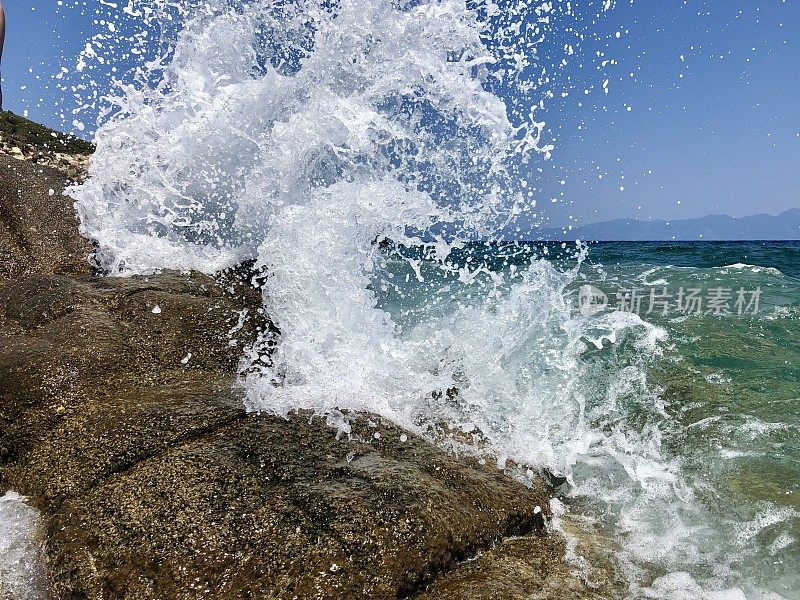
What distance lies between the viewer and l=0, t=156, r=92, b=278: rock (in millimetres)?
4488

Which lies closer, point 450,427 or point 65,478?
point 65,478

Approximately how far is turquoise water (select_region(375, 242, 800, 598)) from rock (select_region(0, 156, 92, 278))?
10.5ft

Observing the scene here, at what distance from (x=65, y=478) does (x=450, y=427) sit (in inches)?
83.5

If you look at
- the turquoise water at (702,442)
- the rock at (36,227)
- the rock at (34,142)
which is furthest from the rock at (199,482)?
the rock at (34,142)

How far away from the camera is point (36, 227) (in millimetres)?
4723

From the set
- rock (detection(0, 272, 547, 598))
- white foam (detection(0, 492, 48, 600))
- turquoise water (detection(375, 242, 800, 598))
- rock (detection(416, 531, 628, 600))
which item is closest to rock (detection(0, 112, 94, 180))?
turquoise water (detection(375, 242, 800, 598))

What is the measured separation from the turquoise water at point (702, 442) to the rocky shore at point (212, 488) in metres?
0.47

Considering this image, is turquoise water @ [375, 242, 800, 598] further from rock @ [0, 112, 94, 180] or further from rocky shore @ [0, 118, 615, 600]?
rock @ [0, 112, 94, 180]

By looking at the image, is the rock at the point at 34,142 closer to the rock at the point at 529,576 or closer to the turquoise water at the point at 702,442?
the turquoise water at the point at 702,442

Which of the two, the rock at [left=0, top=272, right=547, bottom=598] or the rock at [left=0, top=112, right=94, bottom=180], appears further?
the rock at [left=0, top=112, right=94, bottom=180]

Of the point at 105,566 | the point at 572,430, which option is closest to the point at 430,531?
the point at 105,566

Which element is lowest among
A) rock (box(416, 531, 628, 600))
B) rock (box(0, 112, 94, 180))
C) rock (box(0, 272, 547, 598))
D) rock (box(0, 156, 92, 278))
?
rock (box(416, 531, 628, 600))

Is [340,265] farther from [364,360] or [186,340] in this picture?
[186,340]

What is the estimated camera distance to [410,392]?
3.76m
